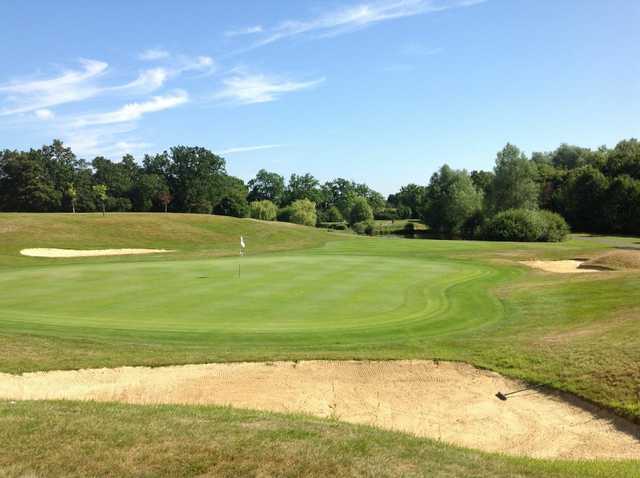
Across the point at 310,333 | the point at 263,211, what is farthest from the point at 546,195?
the point at 310,333

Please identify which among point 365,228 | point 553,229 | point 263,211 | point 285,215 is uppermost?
point 263,211

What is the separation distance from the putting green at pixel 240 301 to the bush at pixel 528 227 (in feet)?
134

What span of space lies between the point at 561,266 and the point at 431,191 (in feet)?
238

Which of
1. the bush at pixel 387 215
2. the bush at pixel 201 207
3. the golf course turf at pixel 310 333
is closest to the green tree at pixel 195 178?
the bush at pixel 201 207

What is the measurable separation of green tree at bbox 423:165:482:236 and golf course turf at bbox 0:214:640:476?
59510mm

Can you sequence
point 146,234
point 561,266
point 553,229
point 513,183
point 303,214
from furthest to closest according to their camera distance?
1. point 303,214
2. point 513,183
3. point 553,229
4. point 146,234
5. point 561,266

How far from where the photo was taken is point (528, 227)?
6662 centimetres

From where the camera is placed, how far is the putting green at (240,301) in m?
16.6

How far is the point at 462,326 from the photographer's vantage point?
1750 cm

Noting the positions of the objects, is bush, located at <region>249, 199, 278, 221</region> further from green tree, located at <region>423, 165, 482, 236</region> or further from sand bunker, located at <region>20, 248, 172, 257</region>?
sand bunker, located at <region>20, 248, 172, 257</region>

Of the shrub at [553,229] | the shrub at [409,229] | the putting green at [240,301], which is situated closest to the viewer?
the putting green at [240,301]

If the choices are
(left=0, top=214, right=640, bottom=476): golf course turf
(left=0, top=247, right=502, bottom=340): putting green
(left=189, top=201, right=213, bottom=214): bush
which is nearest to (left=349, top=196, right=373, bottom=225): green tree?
(left=189, top=201, right=213, bottom=214): bush

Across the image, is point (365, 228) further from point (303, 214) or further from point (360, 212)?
point (360, 212)

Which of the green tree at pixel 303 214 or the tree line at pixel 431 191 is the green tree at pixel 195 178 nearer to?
the tree line at pixel 431 191
